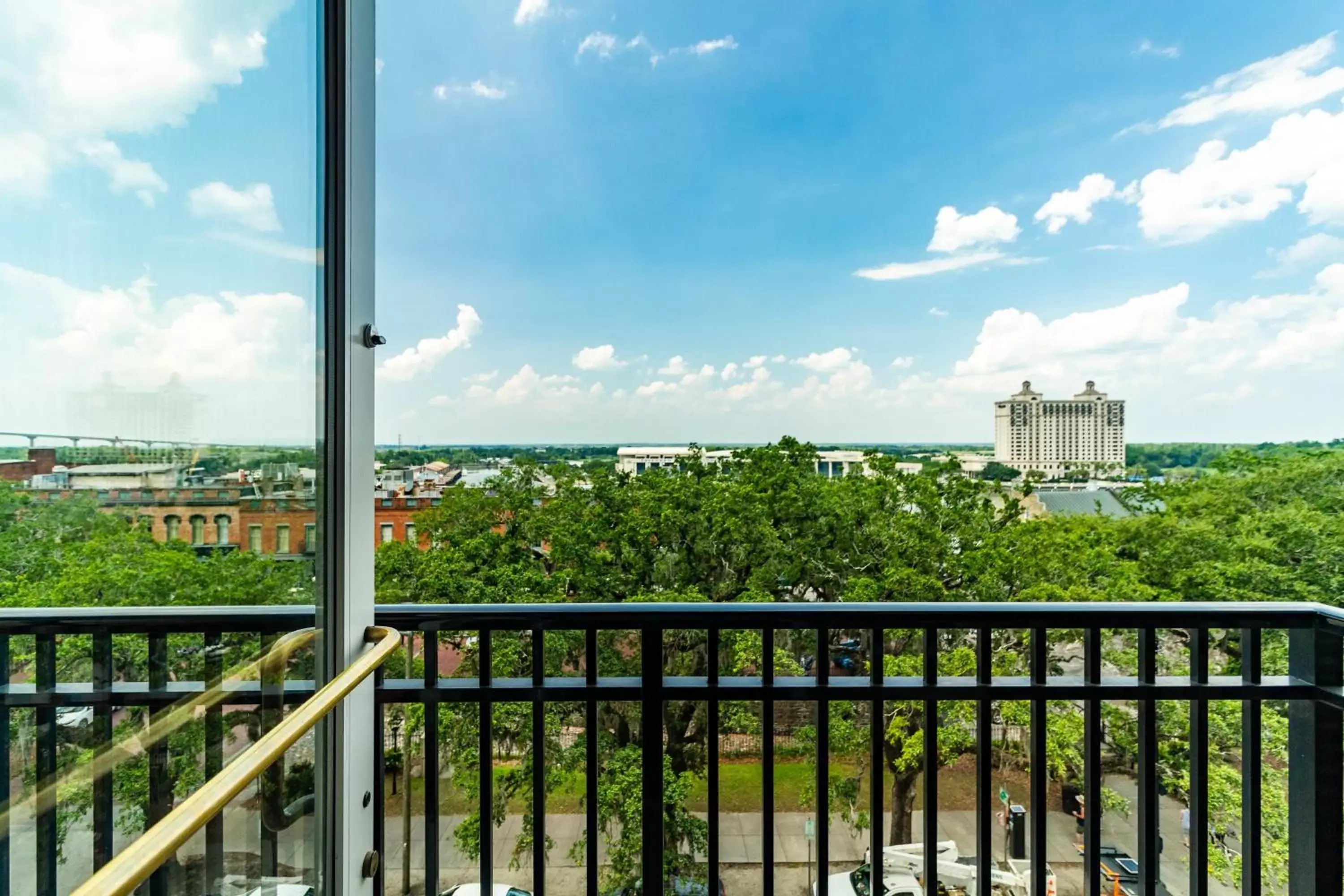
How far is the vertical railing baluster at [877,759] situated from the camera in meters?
1.12

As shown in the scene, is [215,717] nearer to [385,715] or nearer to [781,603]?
[385,715]

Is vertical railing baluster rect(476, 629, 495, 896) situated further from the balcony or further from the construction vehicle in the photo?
the construction vehicle

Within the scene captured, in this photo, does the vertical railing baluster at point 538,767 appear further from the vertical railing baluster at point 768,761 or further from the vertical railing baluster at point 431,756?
the vertical railing baluster at point 768,761

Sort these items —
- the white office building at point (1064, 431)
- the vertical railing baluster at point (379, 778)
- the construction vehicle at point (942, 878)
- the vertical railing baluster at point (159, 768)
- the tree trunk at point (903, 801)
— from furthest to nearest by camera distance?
the white office building at point (1064, 431) → the tree trunk at point (903, 801) → the construction vehicle at point (942, 878) → the vertical railing baluster at point (379, 778) → the vertical railing baluster at point (159, 768)

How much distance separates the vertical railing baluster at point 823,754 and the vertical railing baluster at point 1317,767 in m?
0.94

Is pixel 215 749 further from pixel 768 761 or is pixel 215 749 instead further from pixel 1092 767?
pixel 1092 767

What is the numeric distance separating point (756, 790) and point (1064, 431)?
14.9 feet

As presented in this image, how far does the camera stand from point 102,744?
492 mm

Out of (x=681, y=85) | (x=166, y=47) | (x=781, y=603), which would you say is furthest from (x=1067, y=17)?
(x=166, y=47)

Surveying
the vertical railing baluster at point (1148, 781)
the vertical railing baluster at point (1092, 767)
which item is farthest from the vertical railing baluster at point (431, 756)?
the vertical railing baluster at point (1148, 781)

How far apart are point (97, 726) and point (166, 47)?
66 cm

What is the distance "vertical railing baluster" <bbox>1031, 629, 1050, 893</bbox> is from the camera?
113cm

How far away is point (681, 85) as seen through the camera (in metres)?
5.34

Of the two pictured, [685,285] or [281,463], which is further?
[685,285]
